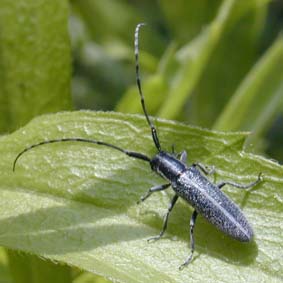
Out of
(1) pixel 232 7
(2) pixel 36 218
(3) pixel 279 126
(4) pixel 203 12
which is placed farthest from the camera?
(3) pixel 279 126

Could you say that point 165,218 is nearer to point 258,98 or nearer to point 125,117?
point 125,117

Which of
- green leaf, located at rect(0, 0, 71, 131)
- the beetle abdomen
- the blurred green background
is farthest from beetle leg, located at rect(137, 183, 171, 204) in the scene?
the blurred green background

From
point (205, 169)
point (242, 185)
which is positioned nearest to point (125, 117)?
point (205, 169)

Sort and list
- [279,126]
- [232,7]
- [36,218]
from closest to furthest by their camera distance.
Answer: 1. [36,218]
2. [232,7]
3. [279,126]

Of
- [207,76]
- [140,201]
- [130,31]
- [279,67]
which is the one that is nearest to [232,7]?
[279,67]

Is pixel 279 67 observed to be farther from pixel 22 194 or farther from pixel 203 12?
pixel 22 194

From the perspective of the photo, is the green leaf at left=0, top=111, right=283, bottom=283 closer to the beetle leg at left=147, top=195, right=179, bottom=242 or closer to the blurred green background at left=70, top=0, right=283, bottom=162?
the beetle leg at left=147, top=195, right=179, bottom=242

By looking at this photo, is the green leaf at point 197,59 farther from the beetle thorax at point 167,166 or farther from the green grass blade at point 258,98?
the beetle thorax at point 167,166

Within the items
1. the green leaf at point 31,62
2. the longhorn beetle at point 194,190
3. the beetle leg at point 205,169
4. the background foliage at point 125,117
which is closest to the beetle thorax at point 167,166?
the longhorn beetle at point 194,190
